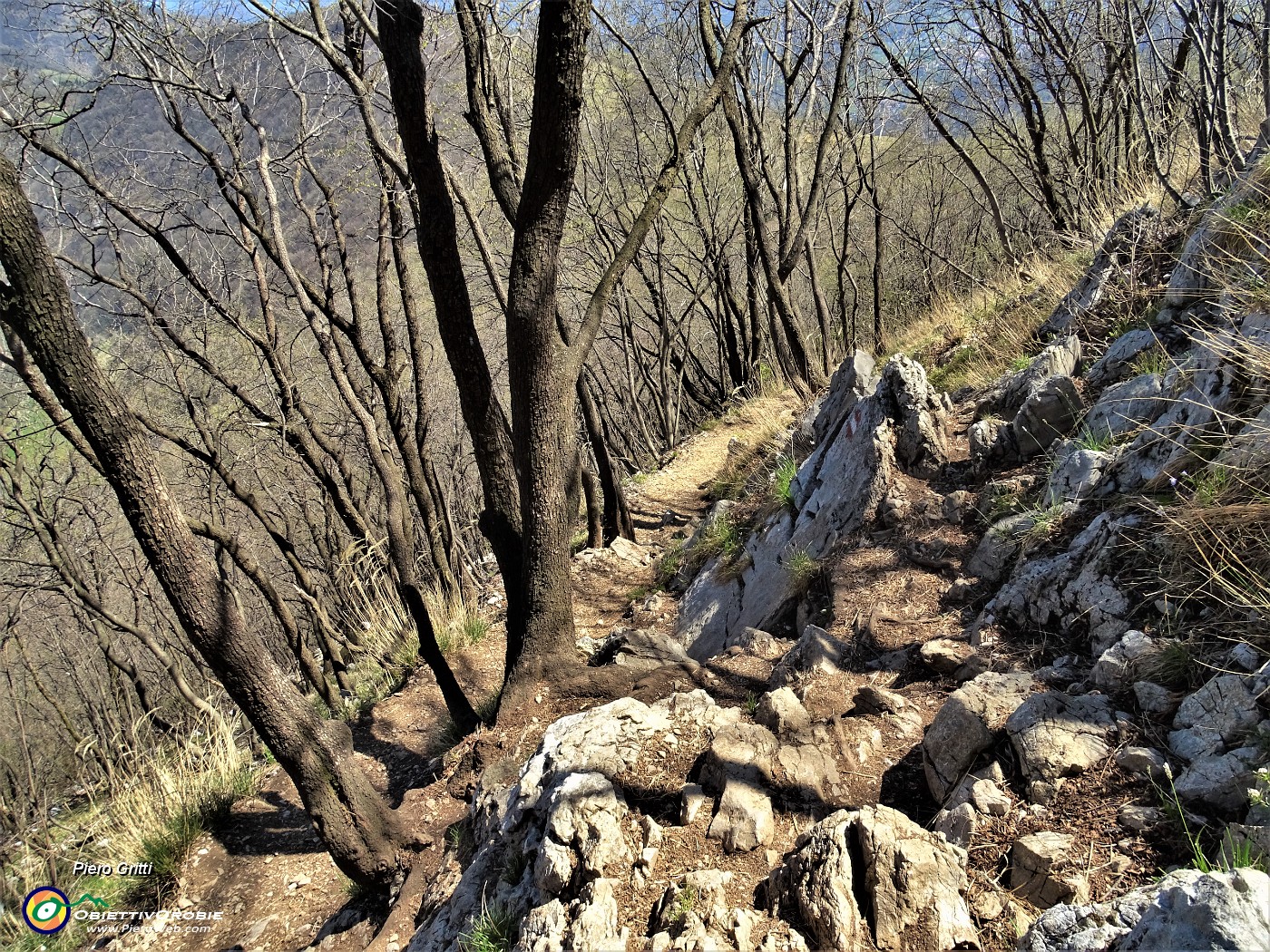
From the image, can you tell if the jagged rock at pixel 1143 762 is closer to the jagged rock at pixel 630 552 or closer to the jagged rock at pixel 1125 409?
the jagged rock at pixel 1125 409

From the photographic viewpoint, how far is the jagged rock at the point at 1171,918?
1479mm

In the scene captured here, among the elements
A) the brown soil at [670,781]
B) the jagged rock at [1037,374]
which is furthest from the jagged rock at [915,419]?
the jagged rock at [1037,374]

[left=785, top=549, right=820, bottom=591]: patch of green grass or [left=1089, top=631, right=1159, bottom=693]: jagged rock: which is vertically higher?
[left=1089, top=631, right=1159, bottom=693]: jagged rock

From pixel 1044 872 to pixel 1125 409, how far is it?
2.67m

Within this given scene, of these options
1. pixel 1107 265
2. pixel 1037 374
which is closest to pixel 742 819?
pixel 1037 374

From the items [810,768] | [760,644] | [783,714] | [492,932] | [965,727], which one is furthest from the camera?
[760,644]

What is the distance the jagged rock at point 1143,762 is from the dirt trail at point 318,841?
2.97 m

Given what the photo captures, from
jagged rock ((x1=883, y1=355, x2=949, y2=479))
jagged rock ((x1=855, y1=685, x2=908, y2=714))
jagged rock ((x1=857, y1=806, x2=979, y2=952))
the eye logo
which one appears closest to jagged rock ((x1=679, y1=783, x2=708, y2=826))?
jagged rock ((x1=857, y1=806, x2=979, y2=952))

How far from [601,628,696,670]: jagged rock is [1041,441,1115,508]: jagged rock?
2310 millimetres

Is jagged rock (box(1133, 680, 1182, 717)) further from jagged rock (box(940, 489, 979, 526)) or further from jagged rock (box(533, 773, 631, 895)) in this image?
jagged rock (box(940, 489, 979, 526))

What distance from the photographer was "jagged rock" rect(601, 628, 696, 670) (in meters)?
4.92

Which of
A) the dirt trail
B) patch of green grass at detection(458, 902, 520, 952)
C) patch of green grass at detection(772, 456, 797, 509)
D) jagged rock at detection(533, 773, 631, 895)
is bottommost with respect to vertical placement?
the dirt trail

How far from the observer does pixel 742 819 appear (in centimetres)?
263

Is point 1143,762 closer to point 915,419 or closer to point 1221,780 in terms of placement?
point 1221,780
